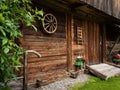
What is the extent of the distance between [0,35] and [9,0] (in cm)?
51

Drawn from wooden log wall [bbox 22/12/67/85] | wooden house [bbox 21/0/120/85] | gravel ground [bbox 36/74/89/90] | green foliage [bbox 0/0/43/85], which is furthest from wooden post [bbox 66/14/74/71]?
green foliage [bbox 0/0/43/85]

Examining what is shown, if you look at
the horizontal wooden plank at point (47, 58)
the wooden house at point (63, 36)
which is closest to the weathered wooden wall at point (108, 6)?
the wooden house at point (63, 36)

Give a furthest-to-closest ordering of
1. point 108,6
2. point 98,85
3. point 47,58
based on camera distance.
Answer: point 108,6 → point 98,85 → point 47,58

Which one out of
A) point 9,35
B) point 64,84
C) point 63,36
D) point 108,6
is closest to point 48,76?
point 64,84

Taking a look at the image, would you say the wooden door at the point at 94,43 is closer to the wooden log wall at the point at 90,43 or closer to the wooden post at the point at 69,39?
the wooden log wall at the point at 90,43

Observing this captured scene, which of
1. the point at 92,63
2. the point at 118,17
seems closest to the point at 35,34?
the point at 92,63

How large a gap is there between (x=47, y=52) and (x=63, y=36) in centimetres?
105

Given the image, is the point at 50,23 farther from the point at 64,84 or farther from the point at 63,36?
the point at 64,84

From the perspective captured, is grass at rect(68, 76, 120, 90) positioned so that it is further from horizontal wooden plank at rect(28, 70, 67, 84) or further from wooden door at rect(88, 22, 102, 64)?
wooden door at rect(88, 22, 102, 64)

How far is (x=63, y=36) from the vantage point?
6352mm

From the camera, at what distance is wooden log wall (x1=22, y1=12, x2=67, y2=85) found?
499 cm

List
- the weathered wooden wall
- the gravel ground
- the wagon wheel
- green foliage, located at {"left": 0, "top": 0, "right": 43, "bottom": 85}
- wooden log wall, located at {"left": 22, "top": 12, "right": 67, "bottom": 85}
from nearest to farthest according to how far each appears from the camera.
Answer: green foliage, located at {"left": 0, "top": 0, "right": 43, "bottom": 85} → wooden log wall, located at {"left": 22, "top": 12, "right": 67, "bottom": 85} → the gravel ground → the wagon wheel → the weathered wooden wall

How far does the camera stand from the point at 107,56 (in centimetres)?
1007

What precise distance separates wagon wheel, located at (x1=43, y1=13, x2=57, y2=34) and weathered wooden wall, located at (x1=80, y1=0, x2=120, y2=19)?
49.7 inches
